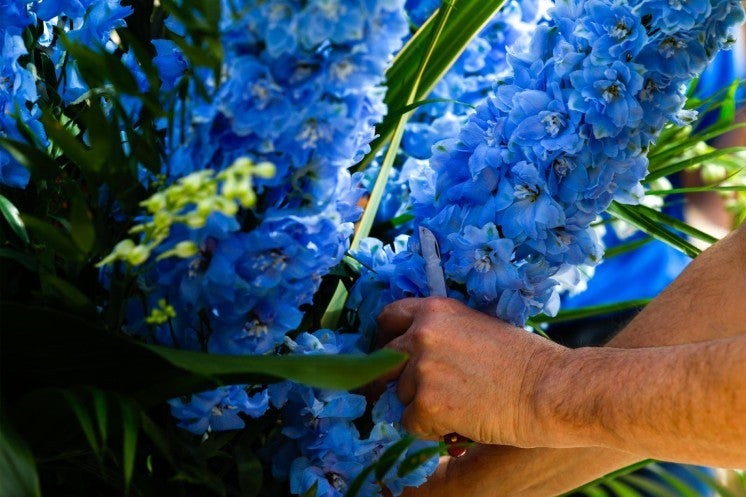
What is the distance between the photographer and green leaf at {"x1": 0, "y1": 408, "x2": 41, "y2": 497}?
415 mm

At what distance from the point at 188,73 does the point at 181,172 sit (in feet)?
0.16

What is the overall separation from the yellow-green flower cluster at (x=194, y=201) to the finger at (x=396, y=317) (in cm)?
20

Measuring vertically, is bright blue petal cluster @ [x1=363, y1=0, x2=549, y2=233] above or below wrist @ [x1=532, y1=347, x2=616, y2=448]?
above

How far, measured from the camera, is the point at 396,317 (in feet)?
2.03

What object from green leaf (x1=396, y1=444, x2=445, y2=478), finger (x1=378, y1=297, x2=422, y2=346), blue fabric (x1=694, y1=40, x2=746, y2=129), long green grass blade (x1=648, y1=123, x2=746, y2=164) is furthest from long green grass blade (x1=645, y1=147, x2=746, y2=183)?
blue fabric (x1=694, y1=40, x2=746, y2=129)

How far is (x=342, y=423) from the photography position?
58 cm

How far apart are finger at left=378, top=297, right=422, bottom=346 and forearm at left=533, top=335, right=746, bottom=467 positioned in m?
0.09

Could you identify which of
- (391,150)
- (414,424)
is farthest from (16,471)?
(391,150)

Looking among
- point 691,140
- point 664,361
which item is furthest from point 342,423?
point 691,140

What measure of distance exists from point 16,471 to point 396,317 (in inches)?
10.5

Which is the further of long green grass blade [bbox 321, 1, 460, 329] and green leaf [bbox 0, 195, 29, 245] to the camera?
long green grass blade [bbox 321, 1, 460, 329]

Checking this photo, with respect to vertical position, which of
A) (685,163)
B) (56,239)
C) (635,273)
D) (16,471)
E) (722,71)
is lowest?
(16,471)

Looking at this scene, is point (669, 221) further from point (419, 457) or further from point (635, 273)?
point (635, 273)

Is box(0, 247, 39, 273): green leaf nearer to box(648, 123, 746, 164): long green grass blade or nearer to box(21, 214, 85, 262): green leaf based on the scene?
box(21, 214, 85, 262): green leaf
